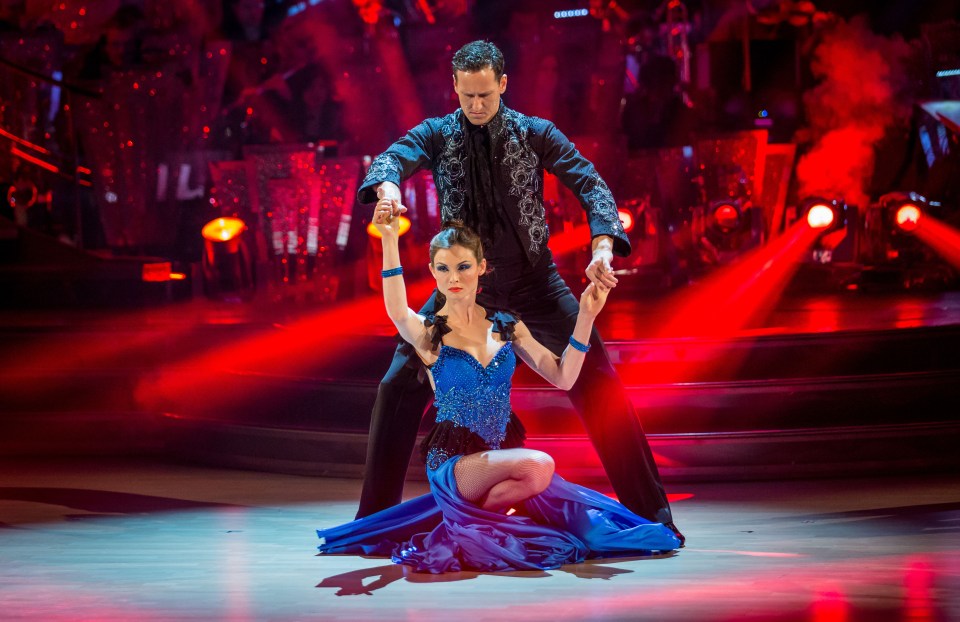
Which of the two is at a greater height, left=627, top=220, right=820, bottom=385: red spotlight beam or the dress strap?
the dress strap

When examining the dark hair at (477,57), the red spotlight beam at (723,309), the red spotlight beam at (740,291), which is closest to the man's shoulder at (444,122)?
the dark hair at (477,57)

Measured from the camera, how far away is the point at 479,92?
3.16 m

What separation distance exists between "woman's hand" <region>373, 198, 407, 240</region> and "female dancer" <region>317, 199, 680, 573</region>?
0.14 ft

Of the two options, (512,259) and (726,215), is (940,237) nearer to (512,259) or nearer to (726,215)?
(726,215)

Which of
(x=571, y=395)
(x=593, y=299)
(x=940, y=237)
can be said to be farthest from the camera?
(x=940, y=237)

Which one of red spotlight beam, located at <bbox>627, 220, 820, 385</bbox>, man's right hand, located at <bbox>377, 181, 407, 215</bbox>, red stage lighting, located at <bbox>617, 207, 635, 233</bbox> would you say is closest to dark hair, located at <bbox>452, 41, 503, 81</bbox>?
man's right hand, located at <bbox>377, 181, 407, 215</bbox>

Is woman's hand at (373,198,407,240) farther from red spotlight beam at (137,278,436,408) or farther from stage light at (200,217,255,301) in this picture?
stage light at (200,217,255,301)

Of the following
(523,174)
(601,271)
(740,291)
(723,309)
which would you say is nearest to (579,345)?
(601,271)

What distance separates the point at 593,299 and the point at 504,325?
10.7 inches

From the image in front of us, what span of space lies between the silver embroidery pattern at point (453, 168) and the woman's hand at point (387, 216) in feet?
1.14

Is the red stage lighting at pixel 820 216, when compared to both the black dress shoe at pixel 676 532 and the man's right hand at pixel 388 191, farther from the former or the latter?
the man's right hand at pixel 388 191

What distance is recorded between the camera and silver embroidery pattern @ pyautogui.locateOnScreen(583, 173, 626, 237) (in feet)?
10.4

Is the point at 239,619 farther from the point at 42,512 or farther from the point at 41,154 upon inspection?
the point at 41,154

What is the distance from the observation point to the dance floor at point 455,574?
9.00 ft
